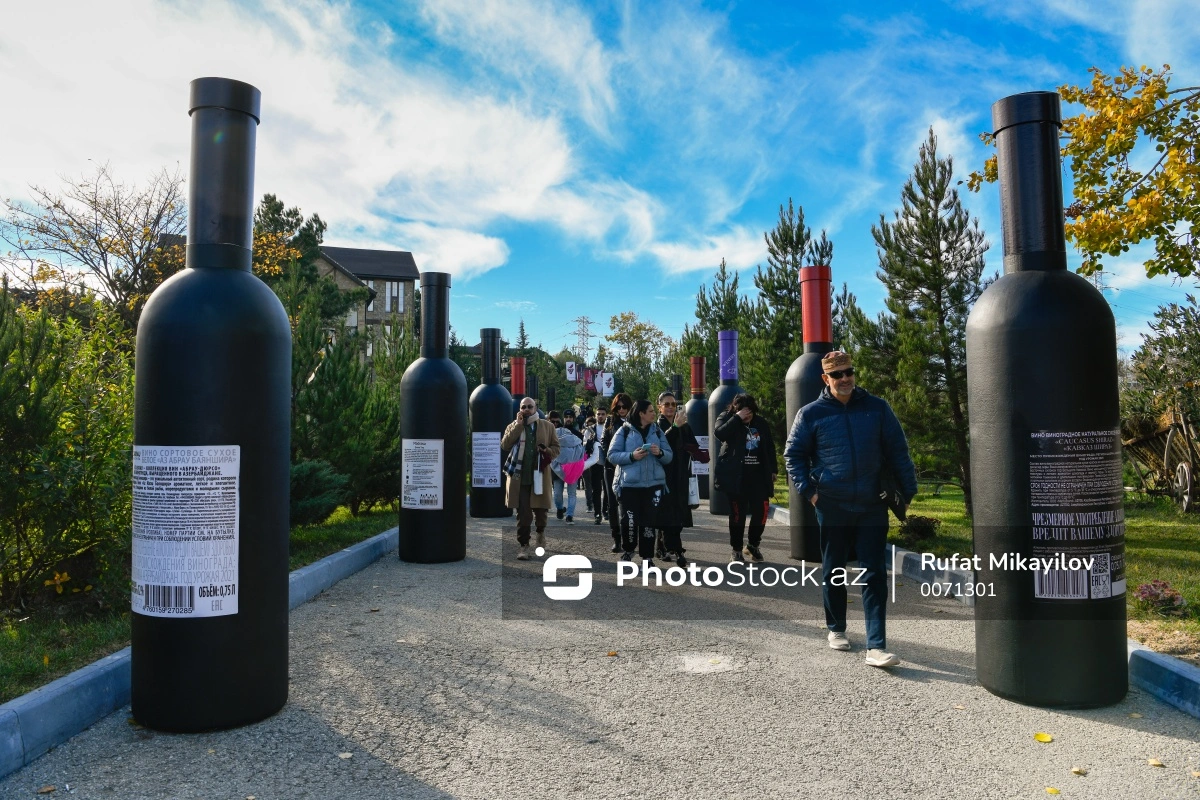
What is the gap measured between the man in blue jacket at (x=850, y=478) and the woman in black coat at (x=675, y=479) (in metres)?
3.17

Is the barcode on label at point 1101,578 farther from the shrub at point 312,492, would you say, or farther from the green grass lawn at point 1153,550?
the shrub at point 312,492

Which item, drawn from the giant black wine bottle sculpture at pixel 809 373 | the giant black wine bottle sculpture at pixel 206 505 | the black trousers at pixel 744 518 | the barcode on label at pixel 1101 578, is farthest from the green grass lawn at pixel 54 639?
the giant black wine bottle sculpture at pixel 809 373

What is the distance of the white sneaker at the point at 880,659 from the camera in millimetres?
5242

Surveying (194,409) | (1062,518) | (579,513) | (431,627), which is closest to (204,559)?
(194,409)

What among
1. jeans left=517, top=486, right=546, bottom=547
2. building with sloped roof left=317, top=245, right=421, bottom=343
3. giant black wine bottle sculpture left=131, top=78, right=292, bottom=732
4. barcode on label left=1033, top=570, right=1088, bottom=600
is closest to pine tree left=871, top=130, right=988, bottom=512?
jeans left=517, top=486, right=546, bottom=547

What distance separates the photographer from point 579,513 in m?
15.9

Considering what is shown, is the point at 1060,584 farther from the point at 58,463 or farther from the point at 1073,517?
the point at 58,463

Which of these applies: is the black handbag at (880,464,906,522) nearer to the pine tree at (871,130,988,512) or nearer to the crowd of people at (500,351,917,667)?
the crowd of people at (500,351,917,667)

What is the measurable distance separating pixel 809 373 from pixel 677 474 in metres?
1.89

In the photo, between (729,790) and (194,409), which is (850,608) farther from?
(194,409)

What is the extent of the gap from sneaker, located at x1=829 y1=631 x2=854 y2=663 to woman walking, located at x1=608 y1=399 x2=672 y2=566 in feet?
10.3

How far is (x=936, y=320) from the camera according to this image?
484 inches

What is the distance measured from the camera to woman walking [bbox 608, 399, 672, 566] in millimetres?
8719

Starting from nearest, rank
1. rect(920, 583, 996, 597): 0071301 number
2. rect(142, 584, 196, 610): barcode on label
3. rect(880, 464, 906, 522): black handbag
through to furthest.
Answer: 1. rect(142, 584, 196, 610): barcode on label
2. rect(880, 464, 906, 522): black handbag
3. rect(920, 583, 996, 597): 0071301 number
